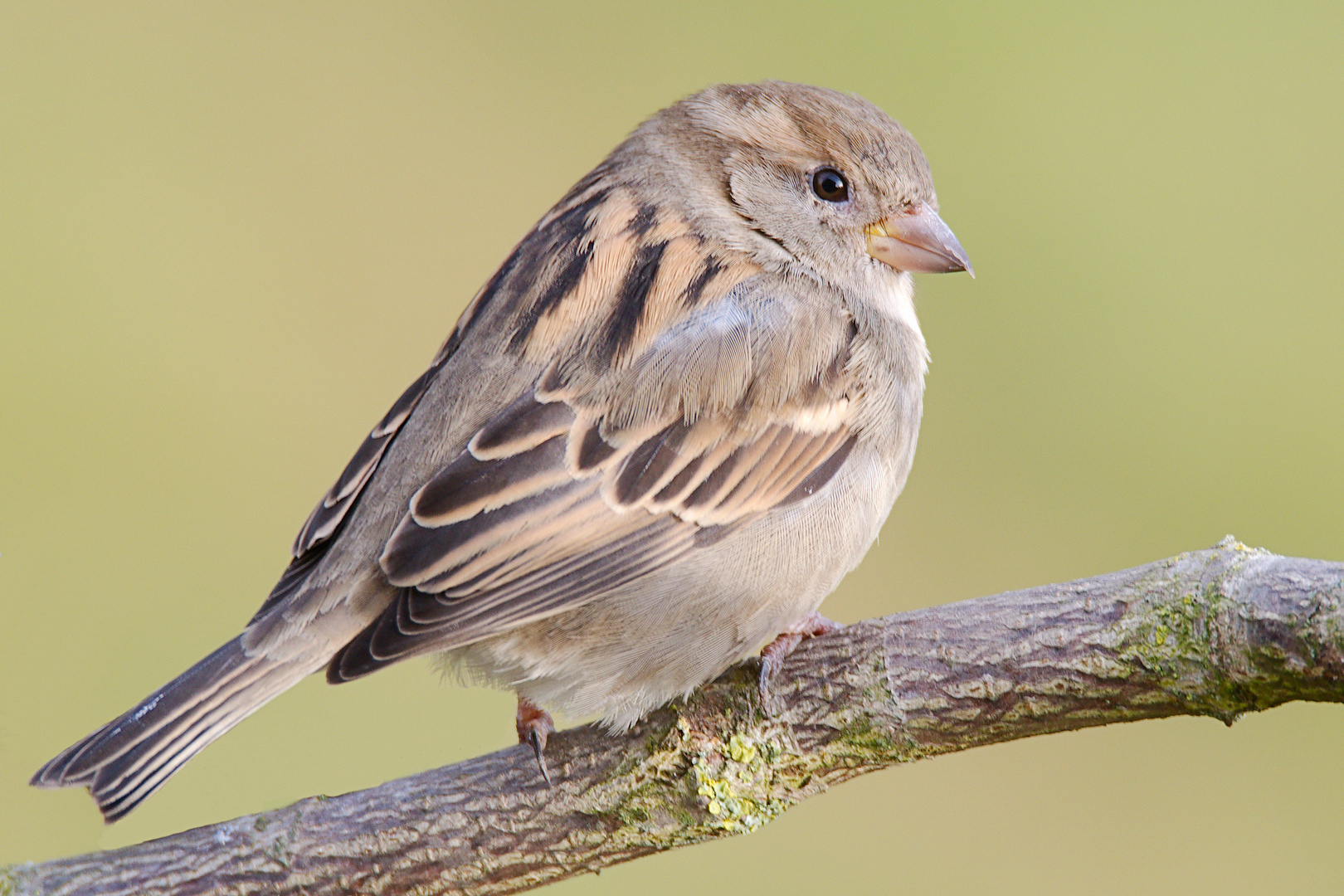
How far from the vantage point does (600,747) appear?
267cm

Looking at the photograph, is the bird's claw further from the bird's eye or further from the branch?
the bird's eye

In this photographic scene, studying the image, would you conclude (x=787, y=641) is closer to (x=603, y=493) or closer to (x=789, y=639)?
(x=789, y=639)

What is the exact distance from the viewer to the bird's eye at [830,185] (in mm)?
3189

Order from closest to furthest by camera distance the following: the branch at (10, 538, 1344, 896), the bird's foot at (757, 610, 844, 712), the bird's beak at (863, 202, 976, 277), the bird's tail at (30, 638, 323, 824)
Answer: the branch at (10, 538, 1344, 896)
the bird's tail at (30, 638, 323, 824)
the bird's foot at (757, 610, 844, 712)
the bird's beak at (863, 202, 976, 277)

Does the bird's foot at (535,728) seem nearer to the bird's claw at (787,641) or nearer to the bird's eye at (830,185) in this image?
the bird's claw at (787,641)

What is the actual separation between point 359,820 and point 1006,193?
4.55 m

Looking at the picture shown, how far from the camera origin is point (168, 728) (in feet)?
7.92

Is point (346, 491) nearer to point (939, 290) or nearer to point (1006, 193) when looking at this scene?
point (939, 290)

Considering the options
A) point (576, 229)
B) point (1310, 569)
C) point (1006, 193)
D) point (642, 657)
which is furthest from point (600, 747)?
point (1006, 193)

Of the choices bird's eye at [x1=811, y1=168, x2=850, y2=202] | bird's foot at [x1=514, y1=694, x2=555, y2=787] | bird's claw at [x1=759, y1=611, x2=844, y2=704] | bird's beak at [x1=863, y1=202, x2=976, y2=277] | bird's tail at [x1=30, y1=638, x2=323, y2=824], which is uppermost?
bird's eye at [x1=811, y1=168, x2=850, y2=202]

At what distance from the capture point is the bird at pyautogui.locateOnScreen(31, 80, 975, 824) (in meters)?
2.47

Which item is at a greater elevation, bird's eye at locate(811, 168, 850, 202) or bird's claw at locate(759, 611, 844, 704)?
bird's eye at locate(811, 168, 850, 202)

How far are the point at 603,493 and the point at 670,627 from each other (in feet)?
1.01

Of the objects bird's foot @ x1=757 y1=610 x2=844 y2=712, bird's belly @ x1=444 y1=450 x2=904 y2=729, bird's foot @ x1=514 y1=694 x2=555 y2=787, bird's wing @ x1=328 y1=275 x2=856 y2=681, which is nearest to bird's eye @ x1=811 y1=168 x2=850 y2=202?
bird's wing @ x1=328 y1=275 x2=856 y2=681
